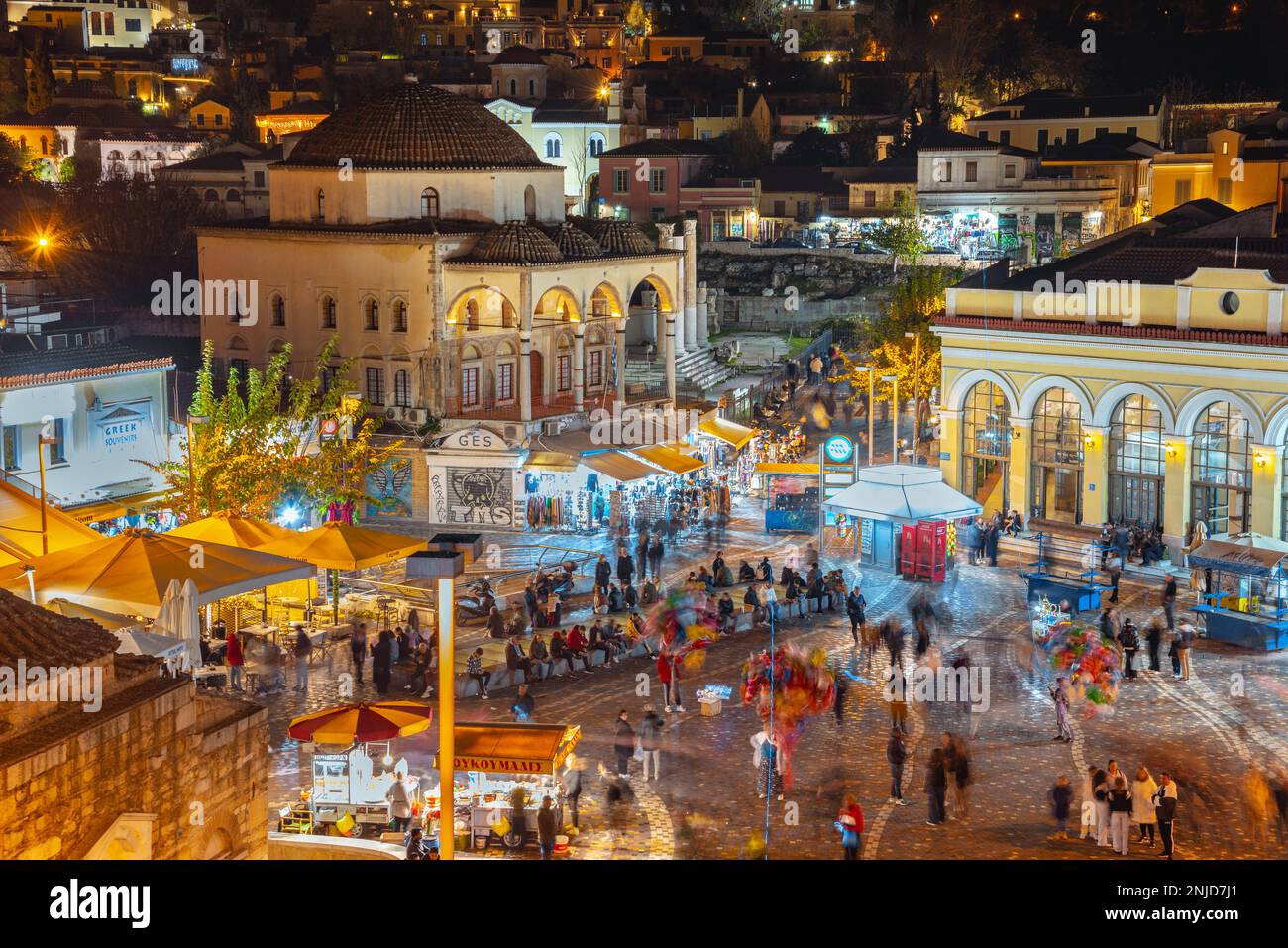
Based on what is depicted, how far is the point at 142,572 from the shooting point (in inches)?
1139

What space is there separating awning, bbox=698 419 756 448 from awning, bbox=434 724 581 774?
26189mm

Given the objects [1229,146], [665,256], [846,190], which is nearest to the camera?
[665,256]

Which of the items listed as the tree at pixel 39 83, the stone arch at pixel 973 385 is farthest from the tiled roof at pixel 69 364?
the tree at pixel 39 83

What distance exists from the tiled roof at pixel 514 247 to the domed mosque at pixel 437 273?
44 millimetres

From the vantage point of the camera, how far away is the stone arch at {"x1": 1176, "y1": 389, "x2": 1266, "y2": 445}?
132ft

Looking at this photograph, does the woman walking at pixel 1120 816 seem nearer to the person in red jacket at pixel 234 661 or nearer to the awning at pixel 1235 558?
the awning at pixel 1235 558

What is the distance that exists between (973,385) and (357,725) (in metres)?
25.0

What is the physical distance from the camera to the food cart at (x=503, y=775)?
22.6 m

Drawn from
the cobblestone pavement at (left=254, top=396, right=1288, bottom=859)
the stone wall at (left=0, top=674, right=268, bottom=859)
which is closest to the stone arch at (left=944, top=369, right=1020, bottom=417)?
the cobblestone pavement at (left=254, top=396, right=1288, bottom=859)

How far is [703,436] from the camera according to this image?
165ft

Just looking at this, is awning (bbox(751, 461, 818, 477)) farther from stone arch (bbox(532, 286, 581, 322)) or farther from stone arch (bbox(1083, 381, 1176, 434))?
stone arch (bbox(532, 286, 581, 322))
